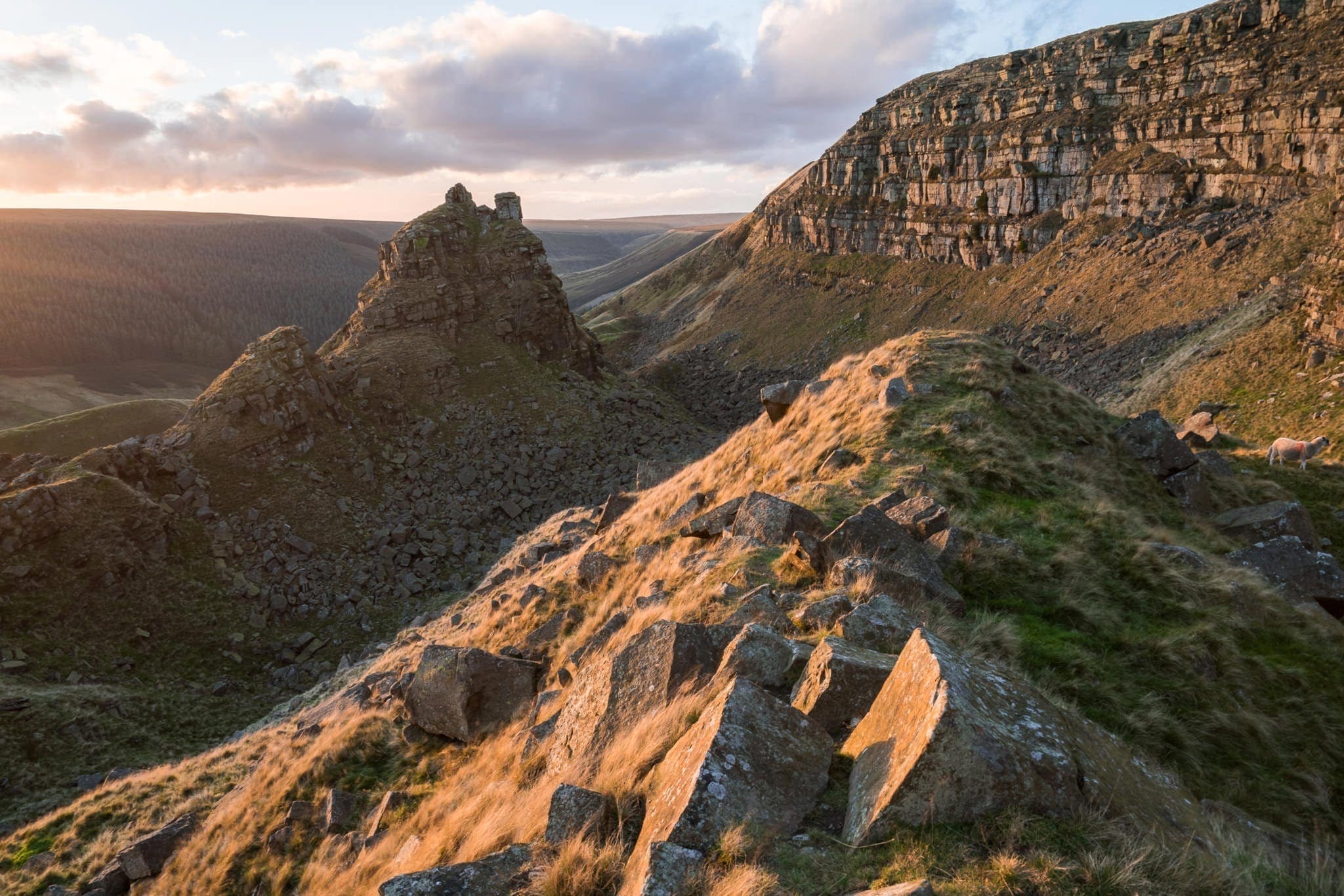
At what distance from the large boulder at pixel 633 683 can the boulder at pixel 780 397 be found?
42.4 feet

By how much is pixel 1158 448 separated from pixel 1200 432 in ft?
26.2

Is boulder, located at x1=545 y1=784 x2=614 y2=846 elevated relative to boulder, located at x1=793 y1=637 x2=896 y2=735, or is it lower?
lower

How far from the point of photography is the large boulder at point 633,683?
7.67 m

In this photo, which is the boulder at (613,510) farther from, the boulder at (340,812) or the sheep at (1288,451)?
the sheep at (1288,451)

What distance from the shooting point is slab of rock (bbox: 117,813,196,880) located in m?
12.9

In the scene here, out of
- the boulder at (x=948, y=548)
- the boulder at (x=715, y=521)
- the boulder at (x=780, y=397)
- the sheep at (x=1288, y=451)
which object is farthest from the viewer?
the boulder at (x=780, y=397)

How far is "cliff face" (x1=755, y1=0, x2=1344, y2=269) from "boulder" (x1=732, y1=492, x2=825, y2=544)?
5474 centimetres

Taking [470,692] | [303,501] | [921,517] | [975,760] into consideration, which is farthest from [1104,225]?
[975,760]

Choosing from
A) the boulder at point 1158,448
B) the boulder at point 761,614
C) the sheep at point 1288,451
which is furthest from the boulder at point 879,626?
the sheep at point 1288,451

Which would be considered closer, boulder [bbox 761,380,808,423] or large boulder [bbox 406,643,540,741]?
large boulder [bbox 406,643,540,741]

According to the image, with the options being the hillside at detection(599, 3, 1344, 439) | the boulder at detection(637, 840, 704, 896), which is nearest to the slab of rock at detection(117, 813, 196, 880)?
the boulder at detection(637, 840, 704, 896)

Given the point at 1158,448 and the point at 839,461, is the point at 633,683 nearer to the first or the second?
the point at 839,461

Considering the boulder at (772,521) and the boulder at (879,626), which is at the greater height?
the boulder at (879,626)

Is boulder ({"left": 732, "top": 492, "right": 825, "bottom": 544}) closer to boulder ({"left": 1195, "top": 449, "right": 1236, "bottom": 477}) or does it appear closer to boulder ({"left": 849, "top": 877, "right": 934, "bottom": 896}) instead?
boulder ({"left": 849, "top": 877, "right": 934, "bottom": 896})
